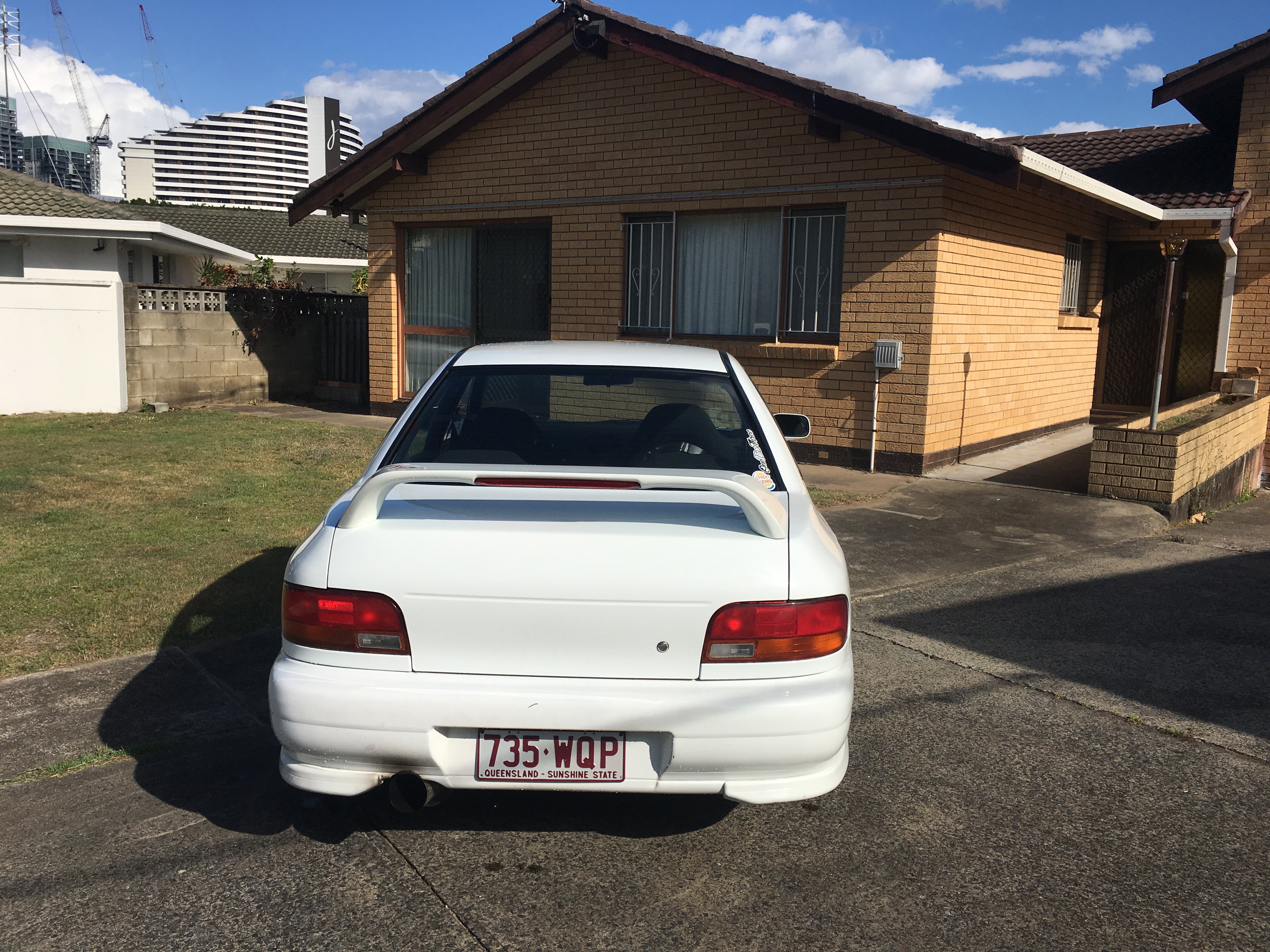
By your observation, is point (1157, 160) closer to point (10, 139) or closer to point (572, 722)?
point (572, 722)

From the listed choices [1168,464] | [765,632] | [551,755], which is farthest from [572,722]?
[1168,464]

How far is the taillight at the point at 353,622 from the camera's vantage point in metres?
2.84

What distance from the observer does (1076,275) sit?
13.5m

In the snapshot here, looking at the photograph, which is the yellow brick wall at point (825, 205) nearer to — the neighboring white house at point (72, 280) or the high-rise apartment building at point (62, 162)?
the neighboring white house at point (72, 280)

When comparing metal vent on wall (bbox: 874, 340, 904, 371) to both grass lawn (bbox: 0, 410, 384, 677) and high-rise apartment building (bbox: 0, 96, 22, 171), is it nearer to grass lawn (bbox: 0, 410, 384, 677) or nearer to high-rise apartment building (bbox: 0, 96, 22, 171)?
grass lawn (bbox: 0, 410, 384, 677)

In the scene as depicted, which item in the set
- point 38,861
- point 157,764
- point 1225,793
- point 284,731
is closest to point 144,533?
point 157,764

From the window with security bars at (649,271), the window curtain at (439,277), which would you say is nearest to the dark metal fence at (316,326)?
the window curtain at (439,277)

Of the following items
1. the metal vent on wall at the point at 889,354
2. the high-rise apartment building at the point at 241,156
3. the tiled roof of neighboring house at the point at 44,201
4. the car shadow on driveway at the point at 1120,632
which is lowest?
the car shadow on driveway at the point at 1120,632

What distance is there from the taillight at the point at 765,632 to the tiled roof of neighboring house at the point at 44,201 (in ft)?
56.1

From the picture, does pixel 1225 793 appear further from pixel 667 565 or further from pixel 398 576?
pixel 398 576

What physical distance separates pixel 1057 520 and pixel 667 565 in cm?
627

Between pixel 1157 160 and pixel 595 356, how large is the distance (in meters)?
13.0

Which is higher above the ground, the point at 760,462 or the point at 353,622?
the point at 760,462

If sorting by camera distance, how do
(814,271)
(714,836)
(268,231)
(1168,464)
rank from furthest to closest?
1. (268,231)
2. (814,271)
3. (1168,464)
4. (714,836)
